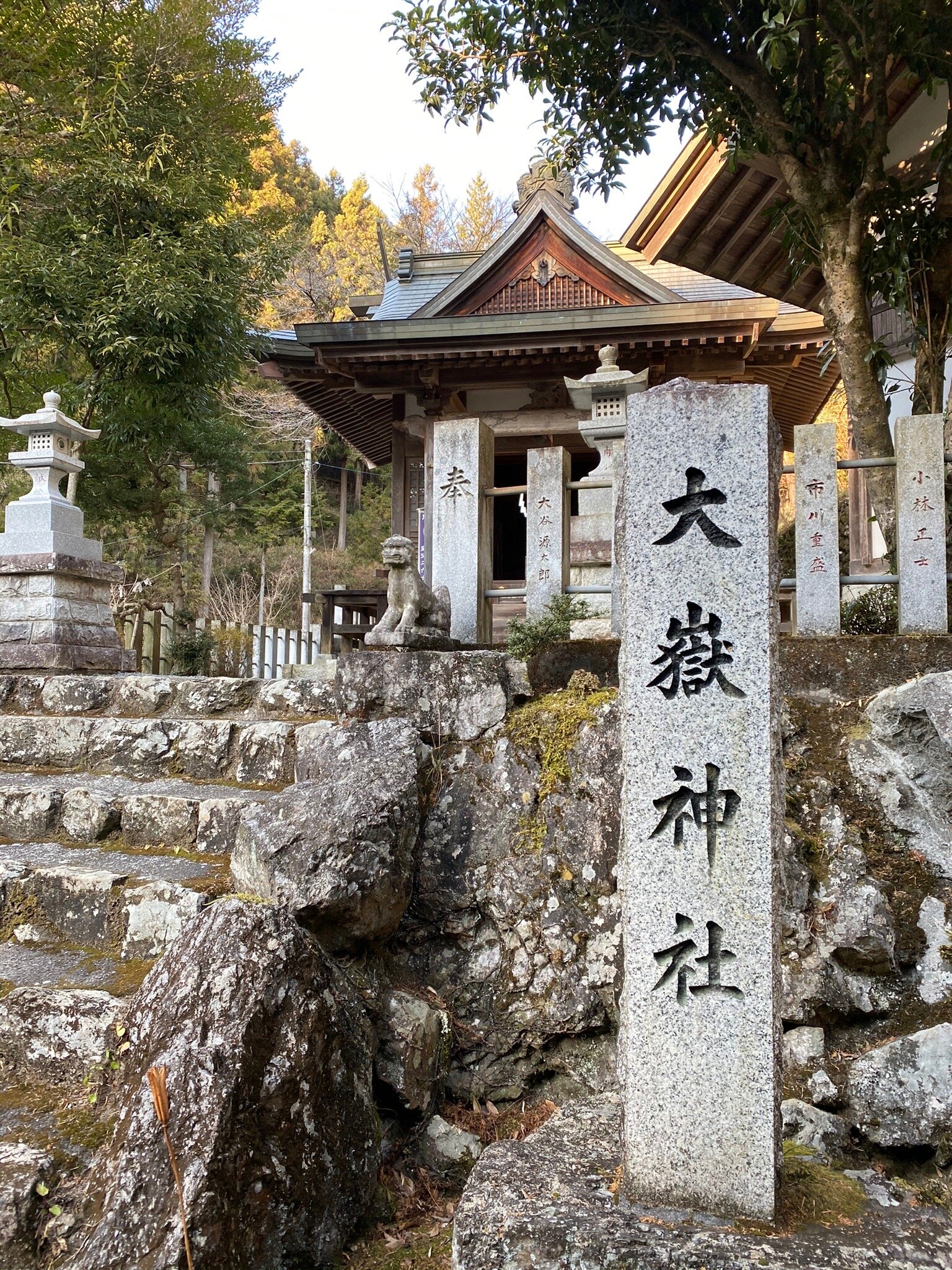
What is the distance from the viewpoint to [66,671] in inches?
268

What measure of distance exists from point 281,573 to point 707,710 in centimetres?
2317

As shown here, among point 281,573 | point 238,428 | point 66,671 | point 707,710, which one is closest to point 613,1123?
point 707,710

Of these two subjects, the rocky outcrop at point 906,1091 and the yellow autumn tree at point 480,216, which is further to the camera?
the yellow autumn tree at point 480,216

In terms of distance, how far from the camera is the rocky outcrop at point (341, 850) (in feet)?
11.7

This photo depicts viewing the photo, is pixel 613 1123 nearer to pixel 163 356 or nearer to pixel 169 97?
pixel 163 356

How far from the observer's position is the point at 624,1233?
2.48 m

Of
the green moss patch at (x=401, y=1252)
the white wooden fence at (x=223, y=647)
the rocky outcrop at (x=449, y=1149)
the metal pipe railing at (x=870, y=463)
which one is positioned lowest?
the green moss patch at (x=401, y=1252)

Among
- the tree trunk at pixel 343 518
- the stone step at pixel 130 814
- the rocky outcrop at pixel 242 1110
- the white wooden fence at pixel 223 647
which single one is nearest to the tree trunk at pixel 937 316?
the stone step at pixel 130 814

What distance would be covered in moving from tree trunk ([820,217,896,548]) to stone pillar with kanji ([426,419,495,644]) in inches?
89.3

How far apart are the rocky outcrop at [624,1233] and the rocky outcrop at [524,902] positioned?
3.48 ft

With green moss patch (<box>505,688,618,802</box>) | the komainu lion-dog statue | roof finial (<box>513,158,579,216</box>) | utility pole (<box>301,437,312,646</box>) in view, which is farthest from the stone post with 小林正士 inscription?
utility pole (<box>301,437,312,646</box>)

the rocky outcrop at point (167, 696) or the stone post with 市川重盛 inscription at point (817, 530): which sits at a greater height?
the stone post with 市川重盛 inscription at point (817, 530)

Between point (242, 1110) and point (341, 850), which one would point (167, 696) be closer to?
point (341, 850)

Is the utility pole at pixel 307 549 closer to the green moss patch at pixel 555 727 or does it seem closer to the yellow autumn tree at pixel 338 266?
the yellow autumn tree at pixel 338 266
